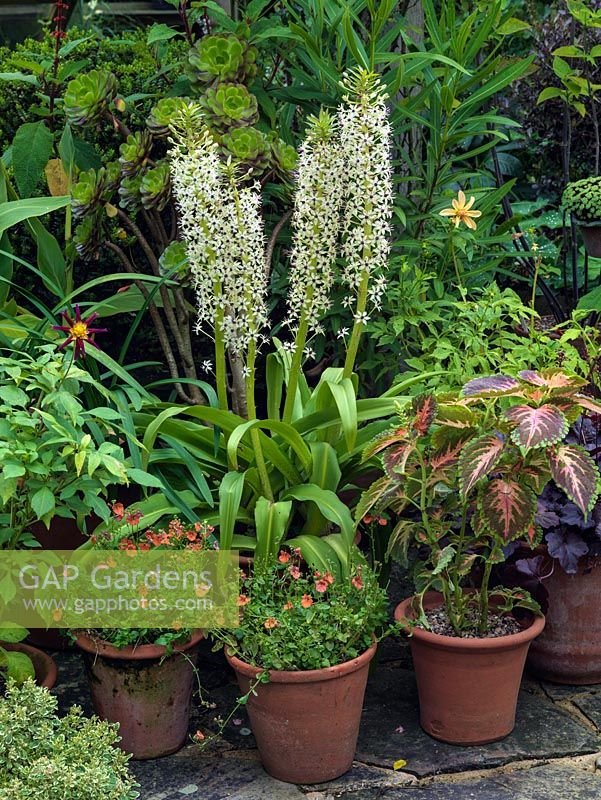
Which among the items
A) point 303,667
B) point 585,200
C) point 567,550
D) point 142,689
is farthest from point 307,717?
point 585,200

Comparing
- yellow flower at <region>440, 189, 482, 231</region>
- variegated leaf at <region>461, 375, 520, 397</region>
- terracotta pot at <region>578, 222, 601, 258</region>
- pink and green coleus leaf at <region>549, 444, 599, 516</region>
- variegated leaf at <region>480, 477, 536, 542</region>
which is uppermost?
yellow flower at <region>440, 189, 482, 231</region>

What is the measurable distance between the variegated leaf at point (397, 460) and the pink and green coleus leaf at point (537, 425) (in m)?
0.28

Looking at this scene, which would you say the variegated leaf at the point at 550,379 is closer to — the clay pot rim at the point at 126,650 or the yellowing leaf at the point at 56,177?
the clay pot rim at the point at 126,650

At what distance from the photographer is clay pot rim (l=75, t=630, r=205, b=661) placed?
279 centimetres

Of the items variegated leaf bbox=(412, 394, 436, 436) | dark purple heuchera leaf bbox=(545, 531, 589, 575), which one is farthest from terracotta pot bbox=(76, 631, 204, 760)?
dark purple heuchera leaf bbox=(545, 531, 589, 575)

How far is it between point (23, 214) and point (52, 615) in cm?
132

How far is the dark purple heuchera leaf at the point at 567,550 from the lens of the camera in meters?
3.03

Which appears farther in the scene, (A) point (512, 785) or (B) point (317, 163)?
(B) point (317, 163)

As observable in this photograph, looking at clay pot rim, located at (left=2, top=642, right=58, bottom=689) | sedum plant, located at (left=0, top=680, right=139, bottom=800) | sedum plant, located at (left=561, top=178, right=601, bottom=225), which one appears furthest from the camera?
sedum plant, located at (left=561, top=178, right=601, bottom=225)

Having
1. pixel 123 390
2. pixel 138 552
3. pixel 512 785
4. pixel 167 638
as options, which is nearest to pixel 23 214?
pixel 123 390

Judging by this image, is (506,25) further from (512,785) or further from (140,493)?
(512,785)

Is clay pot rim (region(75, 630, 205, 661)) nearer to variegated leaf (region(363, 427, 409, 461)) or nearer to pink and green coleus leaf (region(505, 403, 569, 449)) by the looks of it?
variegated leaf (region(363, 427, 409, 461))

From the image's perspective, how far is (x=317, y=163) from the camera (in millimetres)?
2947

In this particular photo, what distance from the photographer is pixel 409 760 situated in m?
2.87
